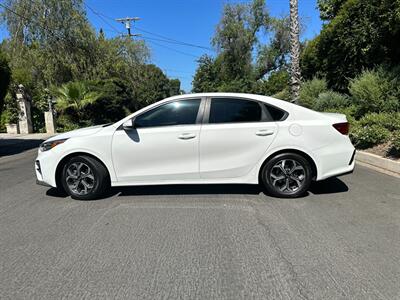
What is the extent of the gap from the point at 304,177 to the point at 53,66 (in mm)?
20411

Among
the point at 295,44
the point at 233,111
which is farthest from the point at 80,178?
the point at 295,44

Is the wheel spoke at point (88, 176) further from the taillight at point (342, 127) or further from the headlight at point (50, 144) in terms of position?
the taillight at point (342, 127)

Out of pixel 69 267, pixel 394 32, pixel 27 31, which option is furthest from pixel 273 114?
pixel 27 31

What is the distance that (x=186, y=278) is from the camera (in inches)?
122

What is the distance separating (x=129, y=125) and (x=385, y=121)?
659 centimetres

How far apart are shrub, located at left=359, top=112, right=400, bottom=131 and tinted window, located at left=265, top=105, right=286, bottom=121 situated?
13.9 ft

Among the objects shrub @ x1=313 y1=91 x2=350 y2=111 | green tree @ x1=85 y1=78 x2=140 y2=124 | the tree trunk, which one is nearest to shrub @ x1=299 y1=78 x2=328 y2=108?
the tree trunk

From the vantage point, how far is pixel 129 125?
5199 millimetres

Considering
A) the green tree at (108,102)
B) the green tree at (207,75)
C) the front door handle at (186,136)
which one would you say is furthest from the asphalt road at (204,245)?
the green tree at (207,75)

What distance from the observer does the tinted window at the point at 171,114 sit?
527 cm

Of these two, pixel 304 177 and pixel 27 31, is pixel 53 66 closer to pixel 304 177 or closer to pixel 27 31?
pixel 27 31

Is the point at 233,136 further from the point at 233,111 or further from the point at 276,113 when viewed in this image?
the point at 276,113

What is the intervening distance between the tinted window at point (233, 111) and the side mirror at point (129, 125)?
115cm

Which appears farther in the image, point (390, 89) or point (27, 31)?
point (27, 31)
